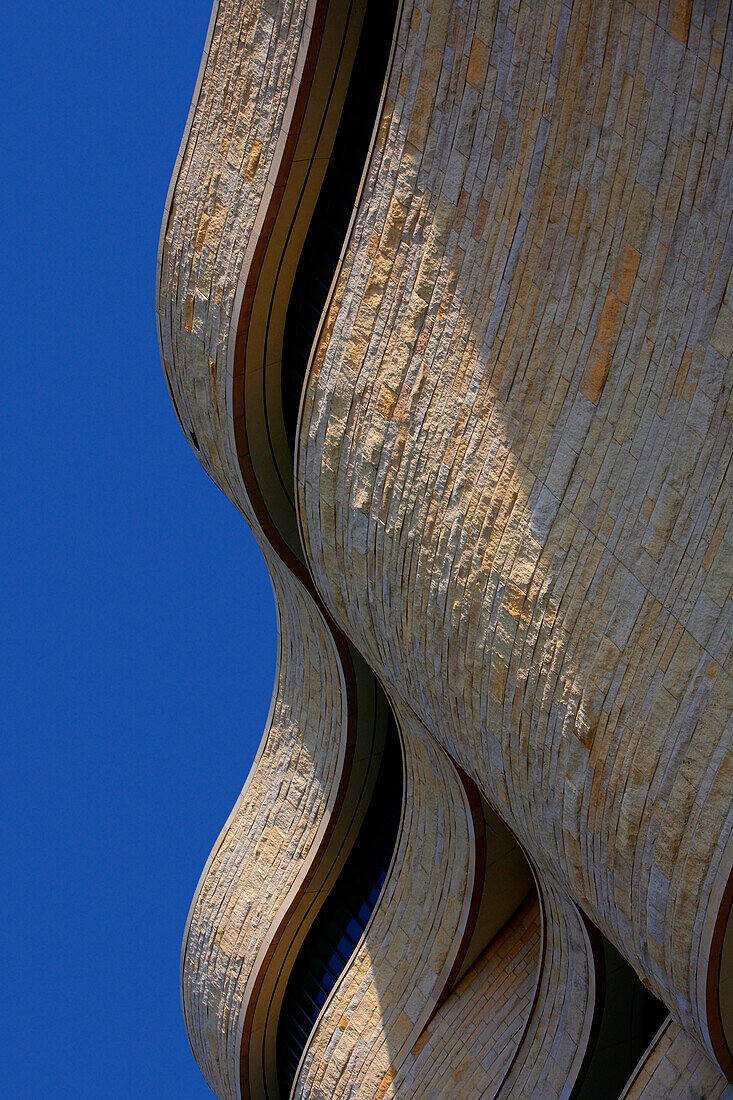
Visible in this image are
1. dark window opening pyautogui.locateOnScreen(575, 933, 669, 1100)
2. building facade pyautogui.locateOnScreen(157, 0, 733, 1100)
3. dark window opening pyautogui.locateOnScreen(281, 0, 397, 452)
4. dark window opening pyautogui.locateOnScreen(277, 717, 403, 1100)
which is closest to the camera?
building facade pyautogui.locateOnScreen(157, 0, 733, 1100)

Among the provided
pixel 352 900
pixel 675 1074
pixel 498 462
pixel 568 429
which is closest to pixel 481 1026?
pixel 352 900

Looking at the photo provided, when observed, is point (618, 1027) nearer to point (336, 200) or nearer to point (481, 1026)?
point (481, 1026)

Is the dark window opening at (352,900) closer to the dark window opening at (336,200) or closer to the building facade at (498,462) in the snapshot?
the building facade at (498,462)

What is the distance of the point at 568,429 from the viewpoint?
8.80m

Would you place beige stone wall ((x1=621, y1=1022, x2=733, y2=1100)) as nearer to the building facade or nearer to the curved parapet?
the building facade

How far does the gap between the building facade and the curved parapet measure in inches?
1.0

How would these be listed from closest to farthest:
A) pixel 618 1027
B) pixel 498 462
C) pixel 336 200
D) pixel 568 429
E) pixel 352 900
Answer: pixel 568 429, pixel 498 462, pixel 618 1027, pixel 336 200, pixel 352 900

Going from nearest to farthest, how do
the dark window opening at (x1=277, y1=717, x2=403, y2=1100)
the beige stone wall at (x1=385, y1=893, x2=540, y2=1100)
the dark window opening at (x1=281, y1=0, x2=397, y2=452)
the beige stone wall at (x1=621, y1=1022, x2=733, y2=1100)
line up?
the beige stone wall at (x1=621, y1=1022, x2=733, y2=1100) → the dark window opening at (x1=281, y1=0, x2=397, y2=452) → the beige stone wall at (x1=385, y1=893, x2=540, y2=1100) → the dark window opening at (x1=277, y1=717, x2=403, y2=1100)

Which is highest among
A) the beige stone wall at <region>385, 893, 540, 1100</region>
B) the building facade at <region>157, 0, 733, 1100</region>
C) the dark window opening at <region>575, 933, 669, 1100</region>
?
the building facade at <region>157, 0, 733, 1100</region>

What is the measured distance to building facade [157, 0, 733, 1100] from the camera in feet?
26.3

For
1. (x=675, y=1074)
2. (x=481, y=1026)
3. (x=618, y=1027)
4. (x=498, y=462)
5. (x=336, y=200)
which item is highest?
(x=336, y=200)

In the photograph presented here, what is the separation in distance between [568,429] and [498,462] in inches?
28.5

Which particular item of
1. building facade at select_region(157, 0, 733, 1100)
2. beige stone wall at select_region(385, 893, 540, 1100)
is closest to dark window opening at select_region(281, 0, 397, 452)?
building facade at select_region(157, 0, 733, 1100)

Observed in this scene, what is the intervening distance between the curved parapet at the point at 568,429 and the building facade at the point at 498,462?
0.09ft
